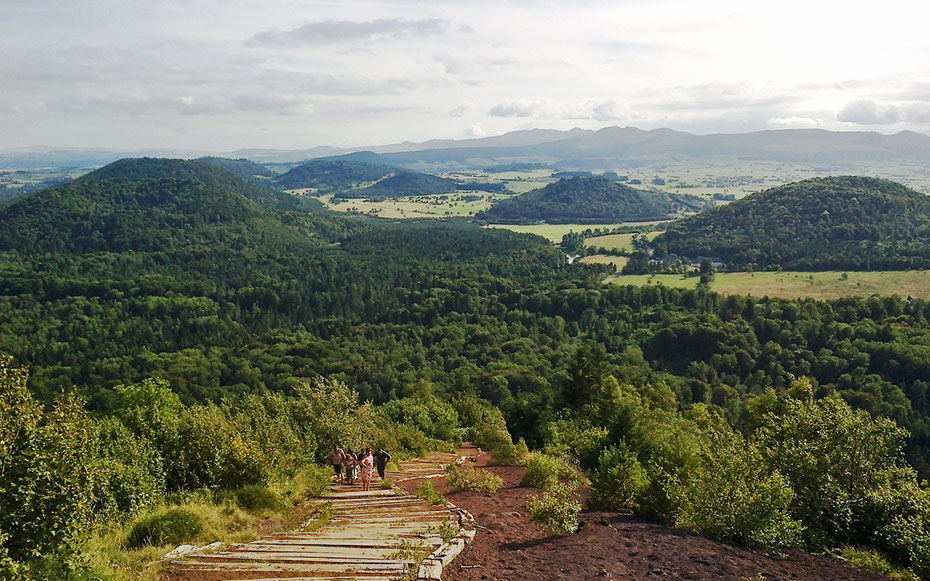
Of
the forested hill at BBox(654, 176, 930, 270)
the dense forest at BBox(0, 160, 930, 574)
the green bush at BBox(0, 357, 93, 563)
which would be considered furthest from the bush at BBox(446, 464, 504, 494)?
the forested hill at BBox(654, 176, 930, 270)

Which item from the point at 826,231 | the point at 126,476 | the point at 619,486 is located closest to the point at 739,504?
the point at 619,486

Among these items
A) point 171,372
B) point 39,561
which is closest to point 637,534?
point 39,561

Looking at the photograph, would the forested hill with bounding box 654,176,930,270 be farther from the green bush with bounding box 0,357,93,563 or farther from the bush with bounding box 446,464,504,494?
the green bush with bounding box 0,357,93,563

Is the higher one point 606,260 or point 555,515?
point 555,515

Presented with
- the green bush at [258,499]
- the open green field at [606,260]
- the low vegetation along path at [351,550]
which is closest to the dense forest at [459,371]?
the green bush at [258,499]

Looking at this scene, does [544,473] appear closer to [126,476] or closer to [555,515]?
[555,515]

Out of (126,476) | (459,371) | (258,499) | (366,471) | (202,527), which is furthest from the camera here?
(459,371)
